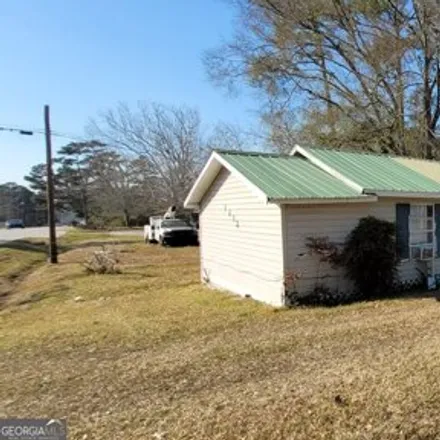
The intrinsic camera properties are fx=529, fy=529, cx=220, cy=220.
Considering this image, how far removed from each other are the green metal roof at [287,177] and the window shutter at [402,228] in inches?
55.8

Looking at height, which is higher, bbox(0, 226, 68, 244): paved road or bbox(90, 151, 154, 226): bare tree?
bbox(90, 151, 154, 226): bare tree

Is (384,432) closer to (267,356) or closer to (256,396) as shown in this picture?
(256,396)

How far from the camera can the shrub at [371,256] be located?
1051cm

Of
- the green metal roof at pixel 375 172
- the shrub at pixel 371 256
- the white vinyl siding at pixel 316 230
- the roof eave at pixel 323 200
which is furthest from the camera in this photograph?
the green metal roof at pixel 375 172

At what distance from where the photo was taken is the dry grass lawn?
14.4 ft

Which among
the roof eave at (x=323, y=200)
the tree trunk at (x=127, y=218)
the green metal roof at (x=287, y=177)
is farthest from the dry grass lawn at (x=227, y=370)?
the tree trunk at (x=127, y=218)

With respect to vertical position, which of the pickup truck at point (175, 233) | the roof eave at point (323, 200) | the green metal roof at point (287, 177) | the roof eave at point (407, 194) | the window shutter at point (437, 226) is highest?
the green metal roof at point (287, 177)

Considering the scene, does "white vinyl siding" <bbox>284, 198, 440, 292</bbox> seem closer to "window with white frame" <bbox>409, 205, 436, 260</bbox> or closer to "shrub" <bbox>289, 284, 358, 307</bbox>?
"shrub" <bbox>289, 284, 358, 307</bbox>

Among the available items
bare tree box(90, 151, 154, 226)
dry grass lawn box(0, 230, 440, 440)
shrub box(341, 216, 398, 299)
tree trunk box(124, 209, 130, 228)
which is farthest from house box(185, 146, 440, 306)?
tree trunk box(124, 209, 130, 228)

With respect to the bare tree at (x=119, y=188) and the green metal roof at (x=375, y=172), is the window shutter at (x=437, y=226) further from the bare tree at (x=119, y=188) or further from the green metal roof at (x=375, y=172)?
the bare tree at (x=119, y=188)

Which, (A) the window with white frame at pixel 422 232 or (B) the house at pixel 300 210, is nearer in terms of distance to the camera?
(B) the house at pixel 300 210

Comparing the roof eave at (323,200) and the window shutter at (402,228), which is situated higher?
the roof eave at (323,200)

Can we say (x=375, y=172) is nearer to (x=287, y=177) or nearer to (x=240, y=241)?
(x=287, y=177)

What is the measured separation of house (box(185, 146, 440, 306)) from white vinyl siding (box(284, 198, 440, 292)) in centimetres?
2
